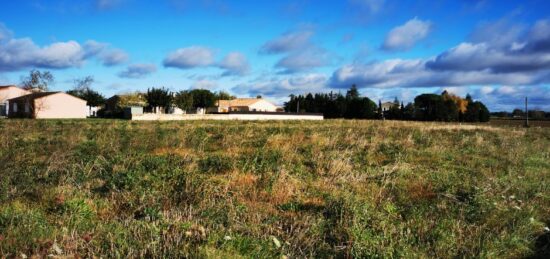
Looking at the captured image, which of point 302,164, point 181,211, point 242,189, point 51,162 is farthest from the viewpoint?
point 302,164

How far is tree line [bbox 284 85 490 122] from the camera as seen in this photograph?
8381 cm

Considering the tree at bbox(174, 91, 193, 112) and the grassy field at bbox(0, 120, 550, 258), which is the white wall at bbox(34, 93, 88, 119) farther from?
the grassy field at bbox(0, 120, 550, 258)

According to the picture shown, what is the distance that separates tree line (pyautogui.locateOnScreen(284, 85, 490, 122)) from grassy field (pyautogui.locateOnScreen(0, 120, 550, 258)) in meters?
70.6

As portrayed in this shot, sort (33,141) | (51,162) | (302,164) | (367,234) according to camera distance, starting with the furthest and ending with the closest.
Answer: (33,141) < (302,164) < (51,162) < (367,234)

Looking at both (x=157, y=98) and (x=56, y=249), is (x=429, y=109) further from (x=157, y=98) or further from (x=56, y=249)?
(x=56, y=249)

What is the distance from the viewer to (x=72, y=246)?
16.3 ft

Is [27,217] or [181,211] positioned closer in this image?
[27,217]

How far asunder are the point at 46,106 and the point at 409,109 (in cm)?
6419

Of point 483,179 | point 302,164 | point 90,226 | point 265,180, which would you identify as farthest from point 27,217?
point 483,179

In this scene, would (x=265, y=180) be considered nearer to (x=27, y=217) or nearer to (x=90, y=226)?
(x=90, y=226)

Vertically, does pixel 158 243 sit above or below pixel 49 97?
below

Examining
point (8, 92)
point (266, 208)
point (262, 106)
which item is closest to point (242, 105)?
point (262, 106)

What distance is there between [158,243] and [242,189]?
3203mm

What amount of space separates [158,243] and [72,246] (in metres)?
0.93
